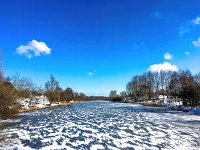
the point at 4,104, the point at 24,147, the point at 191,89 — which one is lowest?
the point at 24,147

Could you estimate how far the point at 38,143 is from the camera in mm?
22156

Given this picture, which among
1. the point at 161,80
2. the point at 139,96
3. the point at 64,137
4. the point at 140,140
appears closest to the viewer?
the point at 140,140

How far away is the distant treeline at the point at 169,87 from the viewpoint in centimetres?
6806

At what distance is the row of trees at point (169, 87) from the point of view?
68.0 metres

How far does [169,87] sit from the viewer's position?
88.9m

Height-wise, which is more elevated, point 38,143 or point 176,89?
point 176,89

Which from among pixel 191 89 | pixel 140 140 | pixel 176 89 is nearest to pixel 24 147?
pixel 140 140

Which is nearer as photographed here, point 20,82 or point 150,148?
point 150,148

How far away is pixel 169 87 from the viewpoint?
8888cm

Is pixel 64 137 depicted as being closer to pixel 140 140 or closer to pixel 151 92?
pixel 140 140

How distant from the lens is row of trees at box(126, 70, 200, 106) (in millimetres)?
67975

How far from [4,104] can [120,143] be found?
28935 mm

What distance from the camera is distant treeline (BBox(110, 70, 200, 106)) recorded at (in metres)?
68.1

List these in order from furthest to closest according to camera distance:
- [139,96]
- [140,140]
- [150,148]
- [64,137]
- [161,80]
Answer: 1. [139,96]
2. [161,80]
3. [64,137]
4. [140,140]
5. [150,148]
